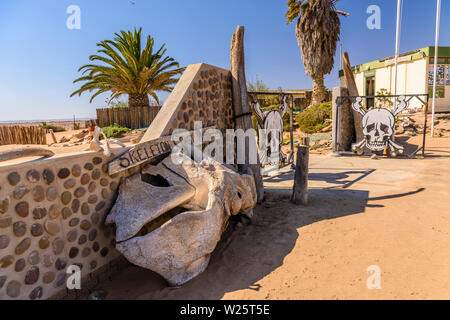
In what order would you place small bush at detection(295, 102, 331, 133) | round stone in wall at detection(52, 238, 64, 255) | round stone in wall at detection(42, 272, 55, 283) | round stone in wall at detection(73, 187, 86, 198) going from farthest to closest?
1. small bush at detection(295, 102, 331, 133)
2. round stone in wall at detection(73, 187, 86, 198)
3. round stone in wall at detection(52, 238, 64, 255)
4. round stone in wall at detection(42, 272, 55, 283)

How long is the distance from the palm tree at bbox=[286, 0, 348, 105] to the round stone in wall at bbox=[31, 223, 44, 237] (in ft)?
64.0

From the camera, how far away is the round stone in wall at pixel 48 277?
9.54 ft

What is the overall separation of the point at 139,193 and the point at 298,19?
1948 centimetres

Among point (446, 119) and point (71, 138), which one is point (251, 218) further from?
point (446, 119)

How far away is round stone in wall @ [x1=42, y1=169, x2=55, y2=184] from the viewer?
2930mm

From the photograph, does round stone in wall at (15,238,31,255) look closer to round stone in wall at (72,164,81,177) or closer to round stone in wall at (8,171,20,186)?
round stone in wall at (8,171,20,186)

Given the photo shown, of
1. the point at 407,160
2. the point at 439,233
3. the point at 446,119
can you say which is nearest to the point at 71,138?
the point at 407,160

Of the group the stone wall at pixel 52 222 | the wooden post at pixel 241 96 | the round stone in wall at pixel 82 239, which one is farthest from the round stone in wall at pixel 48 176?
the wooden post at pixel 241 96

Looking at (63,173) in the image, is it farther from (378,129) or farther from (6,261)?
(378,129)

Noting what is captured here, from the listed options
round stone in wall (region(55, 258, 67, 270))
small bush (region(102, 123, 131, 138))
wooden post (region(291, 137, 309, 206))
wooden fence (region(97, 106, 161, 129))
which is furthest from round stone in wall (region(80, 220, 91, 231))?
wooden fence (region(97, 106, 161, 129))

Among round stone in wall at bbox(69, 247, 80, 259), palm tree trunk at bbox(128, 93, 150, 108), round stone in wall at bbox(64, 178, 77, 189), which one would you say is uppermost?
palm tree trunk at bbox(128, 93, 150, 108)

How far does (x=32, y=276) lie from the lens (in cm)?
281

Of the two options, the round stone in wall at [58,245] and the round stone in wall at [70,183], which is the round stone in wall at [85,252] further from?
the round stone in wall at [70,183]

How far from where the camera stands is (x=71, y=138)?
55.0ft
